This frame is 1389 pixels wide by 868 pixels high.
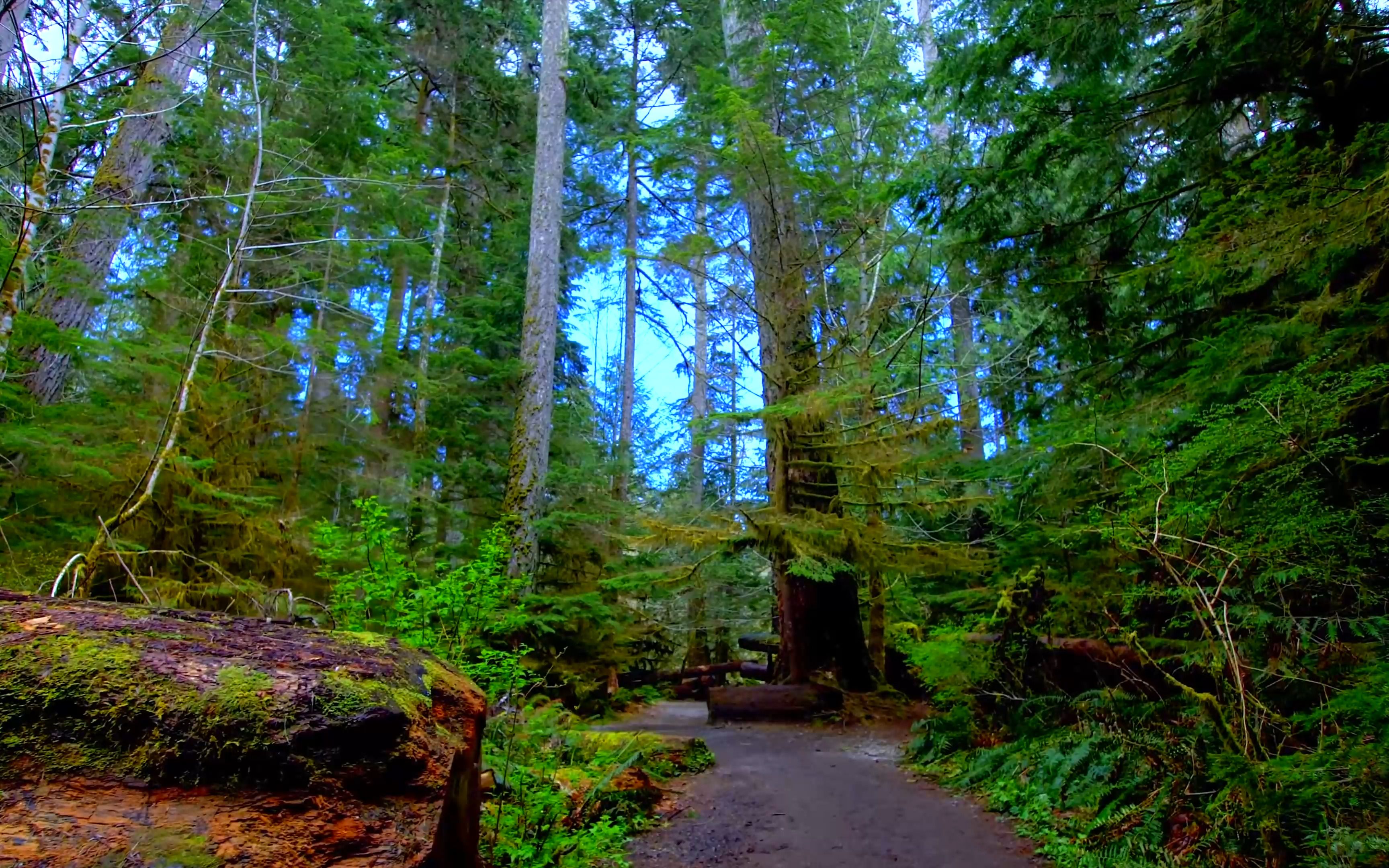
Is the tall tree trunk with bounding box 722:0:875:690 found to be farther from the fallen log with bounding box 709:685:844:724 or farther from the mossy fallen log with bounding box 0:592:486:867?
the mossy fallen log with bounding box 0:592:486:867

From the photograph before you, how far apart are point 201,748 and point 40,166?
4559mm

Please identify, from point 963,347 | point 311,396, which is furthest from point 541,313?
point 963,347

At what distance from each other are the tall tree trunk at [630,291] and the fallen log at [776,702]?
5.77 meters

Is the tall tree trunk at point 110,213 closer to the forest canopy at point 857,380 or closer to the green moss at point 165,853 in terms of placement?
the forest canopy at point 857,380

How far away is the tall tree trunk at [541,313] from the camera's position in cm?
1048

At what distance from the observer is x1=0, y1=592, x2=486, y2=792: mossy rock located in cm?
171

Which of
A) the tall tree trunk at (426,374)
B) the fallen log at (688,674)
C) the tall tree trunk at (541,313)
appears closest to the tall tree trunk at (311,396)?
the tall tree trunk at (426,374)

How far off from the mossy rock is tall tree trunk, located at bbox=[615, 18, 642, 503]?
12270 mm

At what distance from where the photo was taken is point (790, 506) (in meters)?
9.45

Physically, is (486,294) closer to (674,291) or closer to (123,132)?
(674,291)

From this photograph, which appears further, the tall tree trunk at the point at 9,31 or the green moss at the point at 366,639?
the tall tree trunk at the point at 9,31

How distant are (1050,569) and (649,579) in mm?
5033

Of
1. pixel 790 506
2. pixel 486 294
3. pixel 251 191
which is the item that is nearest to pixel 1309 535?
pixel 790 506

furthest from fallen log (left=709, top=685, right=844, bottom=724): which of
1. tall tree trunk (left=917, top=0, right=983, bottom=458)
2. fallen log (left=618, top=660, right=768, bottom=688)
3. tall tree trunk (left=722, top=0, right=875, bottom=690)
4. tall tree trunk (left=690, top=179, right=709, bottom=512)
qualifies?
tall tree trunk (left=917, top=0, right=983, bottom=458)
